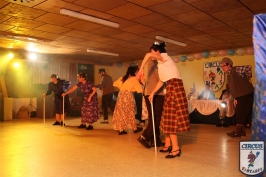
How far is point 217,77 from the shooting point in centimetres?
841

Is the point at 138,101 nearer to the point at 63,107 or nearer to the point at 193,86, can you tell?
the point at 63,107

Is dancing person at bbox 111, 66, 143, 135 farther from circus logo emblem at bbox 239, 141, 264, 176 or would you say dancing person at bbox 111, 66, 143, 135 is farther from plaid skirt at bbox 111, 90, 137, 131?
circus logo emblem at bbox 239, 141, 264, 176

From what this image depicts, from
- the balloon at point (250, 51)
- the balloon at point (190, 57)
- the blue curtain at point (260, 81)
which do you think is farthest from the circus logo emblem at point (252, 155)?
the balloon at point (190, 57)

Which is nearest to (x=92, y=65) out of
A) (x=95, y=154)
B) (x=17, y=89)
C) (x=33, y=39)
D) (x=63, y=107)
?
(x=17, y=89)

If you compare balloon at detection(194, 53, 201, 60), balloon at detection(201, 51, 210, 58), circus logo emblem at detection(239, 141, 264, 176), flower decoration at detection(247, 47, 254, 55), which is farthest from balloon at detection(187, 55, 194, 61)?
circus logo emblem at detection(239, 141, 264, 176)

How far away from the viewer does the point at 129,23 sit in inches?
198

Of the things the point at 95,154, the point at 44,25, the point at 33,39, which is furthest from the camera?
the point at 33,39

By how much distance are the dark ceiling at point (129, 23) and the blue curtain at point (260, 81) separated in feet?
7.54

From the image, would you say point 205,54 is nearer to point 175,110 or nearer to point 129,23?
point 129,23

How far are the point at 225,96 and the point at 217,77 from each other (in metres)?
2.40

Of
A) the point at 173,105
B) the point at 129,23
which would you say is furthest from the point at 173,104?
the point at 129,23

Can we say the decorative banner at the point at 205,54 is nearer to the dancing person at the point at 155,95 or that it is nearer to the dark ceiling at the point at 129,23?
the dark ceiling at the point at 129,23

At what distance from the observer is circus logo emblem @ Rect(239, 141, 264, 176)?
5.50 ft

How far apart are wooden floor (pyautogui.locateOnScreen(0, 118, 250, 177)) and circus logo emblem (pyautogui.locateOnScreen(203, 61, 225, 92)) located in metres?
4.46
